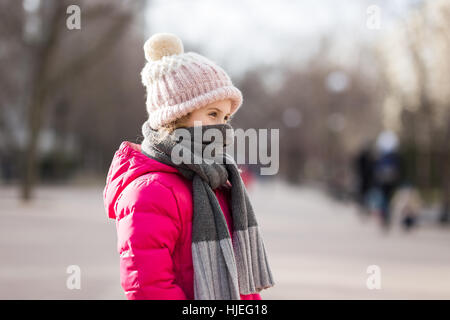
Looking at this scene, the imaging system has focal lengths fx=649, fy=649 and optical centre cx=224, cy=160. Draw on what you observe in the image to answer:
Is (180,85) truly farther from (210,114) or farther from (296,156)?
(296,156)

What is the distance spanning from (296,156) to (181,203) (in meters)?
50.9

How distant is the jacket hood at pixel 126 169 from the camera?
95.0 inches

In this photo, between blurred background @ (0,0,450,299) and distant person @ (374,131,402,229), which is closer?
blurred background @ (0,0,450,299)

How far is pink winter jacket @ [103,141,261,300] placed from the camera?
2223 mm

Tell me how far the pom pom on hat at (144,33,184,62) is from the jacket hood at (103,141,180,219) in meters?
0.40

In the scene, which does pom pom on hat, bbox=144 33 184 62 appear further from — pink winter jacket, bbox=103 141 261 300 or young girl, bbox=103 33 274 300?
pink winter jacket, bbox=103 141 261 300

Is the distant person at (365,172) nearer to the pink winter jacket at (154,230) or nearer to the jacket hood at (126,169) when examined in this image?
the jacket hood at (126,169)

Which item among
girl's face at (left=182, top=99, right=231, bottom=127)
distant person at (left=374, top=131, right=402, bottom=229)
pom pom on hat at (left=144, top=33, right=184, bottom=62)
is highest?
distant person at (left=374, top=131, right=402, bottom=229)

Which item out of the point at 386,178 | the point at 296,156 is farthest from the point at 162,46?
the point at 296,156

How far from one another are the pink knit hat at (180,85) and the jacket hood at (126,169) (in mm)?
148

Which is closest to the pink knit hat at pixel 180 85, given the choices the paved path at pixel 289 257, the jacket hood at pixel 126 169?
the jacket hood at pixel 126 169

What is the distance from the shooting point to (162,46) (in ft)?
8.81

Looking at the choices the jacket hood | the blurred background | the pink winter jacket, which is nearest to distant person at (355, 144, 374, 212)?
the blurred background
